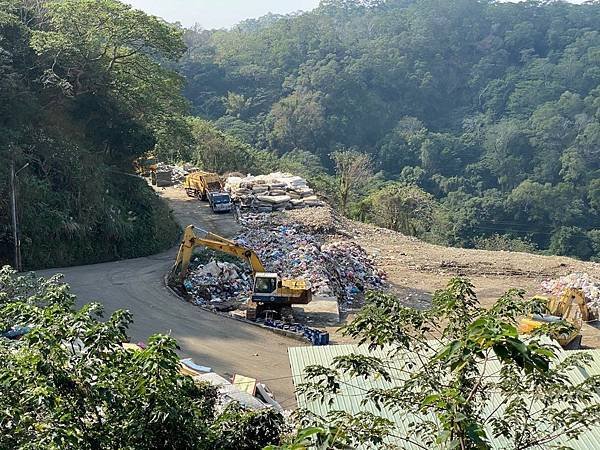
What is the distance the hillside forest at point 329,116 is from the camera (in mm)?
20062

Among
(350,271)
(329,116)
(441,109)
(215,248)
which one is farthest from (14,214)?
(441,109)

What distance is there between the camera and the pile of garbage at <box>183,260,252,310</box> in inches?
666

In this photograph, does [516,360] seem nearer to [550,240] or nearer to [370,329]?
[370,329]

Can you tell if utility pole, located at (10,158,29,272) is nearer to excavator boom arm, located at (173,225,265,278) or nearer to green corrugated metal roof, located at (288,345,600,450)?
excavator boom arm, located at (173,225,265,278)

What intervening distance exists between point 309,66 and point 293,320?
56.9 meters

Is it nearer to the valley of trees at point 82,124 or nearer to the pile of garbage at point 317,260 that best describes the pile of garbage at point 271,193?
the pile of garbage at point 317,260

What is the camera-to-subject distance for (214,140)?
36750 millimetres

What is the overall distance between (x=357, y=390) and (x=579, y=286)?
1312 cm

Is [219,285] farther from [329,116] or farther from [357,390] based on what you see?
[329,116]

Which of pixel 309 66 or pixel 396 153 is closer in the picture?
pixel 396 153

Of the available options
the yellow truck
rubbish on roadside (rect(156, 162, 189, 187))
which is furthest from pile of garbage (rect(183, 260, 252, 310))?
rubbish on roadside (rect(156, 162, 189, 187))

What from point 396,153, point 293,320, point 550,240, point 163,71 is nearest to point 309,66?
point 396,153

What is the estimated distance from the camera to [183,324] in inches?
593

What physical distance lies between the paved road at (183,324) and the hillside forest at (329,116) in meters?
1.57
